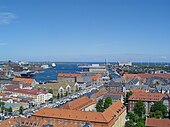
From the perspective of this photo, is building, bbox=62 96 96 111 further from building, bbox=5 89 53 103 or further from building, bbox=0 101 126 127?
building, bbox=5 89 53 103

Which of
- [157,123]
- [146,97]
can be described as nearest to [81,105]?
[157,123]

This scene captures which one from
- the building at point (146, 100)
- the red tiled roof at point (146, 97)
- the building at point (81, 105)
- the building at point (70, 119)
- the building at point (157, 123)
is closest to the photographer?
the building at point (70, 119)

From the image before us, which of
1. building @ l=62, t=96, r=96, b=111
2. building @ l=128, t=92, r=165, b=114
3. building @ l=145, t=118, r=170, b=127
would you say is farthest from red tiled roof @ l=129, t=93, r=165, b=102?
building @ l=145, t=118, r=170, b=127

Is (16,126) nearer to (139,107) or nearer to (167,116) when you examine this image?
(139,107)

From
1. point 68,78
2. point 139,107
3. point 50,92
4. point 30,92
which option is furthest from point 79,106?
point 68,78

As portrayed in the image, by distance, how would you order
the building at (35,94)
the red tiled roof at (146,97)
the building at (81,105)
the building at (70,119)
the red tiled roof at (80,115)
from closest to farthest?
the building at (70,119) < the red tiled roof at (80,115) < the building at (81,105) < the red tiled roof at (146,97) < the building at (35,94)

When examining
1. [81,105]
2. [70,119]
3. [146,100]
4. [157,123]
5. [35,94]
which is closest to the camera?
[157,123]

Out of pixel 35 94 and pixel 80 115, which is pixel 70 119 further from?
pixel 35 94

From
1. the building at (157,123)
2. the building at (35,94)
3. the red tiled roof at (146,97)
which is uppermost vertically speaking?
the red tiled roof at (146,97)

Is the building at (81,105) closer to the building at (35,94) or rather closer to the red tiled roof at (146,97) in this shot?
the red tiled roof at (146,97)

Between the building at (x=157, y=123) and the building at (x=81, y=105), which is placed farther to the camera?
the building at (x=81, y=105)

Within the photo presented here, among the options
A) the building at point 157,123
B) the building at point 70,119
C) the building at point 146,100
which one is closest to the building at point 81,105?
the building at point 70,119
